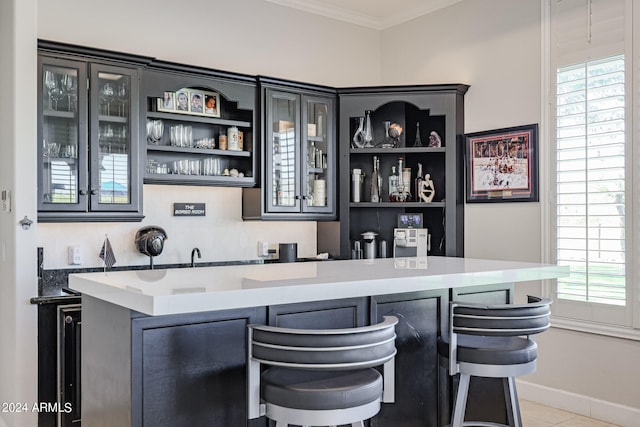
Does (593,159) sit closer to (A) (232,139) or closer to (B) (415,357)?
(B) (415,357)

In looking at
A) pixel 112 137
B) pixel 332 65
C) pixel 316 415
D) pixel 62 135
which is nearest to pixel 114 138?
pixel 112 137

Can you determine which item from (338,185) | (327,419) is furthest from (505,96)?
(327,419)

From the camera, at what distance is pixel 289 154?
438 cm

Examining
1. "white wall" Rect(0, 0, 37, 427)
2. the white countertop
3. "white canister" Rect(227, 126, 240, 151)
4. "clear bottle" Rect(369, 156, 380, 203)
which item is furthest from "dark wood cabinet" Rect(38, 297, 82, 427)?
"clear bottle" Rect(369, 156, 380, 203)

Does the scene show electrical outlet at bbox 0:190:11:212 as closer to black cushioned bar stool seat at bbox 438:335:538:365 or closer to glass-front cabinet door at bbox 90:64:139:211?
glass-front cabinet door at bbox 90:64:139:211

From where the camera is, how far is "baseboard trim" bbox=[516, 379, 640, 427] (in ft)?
11.6

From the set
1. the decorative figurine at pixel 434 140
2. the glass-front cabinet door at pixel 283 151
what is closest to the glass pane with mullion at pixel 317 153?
the glass-front cabinet door at pixel 283 151

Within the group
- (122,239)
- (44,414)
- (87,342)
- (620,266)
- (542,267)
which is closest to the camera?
(87,342)

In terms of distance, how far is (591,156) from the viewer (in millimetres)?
3697

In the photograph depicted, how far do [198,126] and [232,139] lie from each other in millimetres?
257

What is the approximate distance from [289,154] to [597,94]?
6.99 feet

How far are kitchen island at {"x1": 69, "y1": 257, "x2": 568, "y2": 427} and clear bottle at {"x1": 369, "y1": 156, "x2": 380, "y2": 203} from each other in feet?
7.02

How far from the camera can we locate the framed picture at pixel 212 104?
162 inches

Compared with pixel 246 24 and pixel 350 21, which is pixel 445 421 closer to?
pixel 246 24
